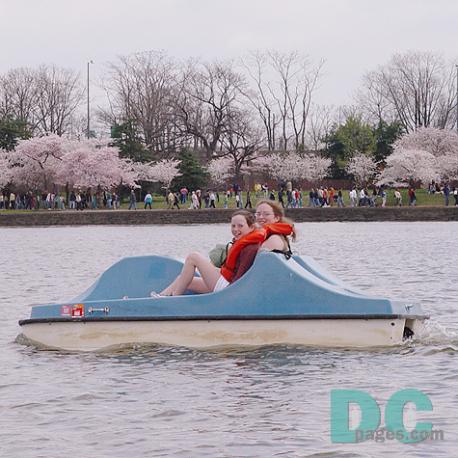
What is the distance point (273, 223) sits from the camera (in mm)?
11352

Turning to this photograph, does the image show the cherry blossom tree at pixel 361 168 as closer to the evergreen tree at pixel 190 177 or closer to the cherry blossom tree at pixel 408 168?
the cherry blossom tree at pixel 408 168

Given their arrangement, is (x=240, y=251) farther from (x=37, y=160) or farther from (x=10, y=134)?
(x=10, y=134)

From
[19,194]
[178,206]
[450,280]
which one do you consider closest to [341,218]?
[178,206]

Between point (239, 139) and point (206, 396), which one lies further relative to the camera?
point (239, 139)

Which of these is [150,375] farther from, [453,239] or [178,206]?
[178,206]

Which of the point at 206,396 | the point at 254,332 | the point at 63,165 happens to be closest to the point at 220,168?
the point at 63,165

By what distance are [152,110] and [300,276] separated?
75945 mm


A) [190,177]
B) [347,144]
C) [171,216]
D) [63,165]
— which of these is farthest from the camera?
[347,144]

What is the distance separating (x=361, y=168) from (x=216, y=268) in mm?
67172

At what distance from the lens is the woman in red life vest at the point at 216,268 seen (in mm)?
11156

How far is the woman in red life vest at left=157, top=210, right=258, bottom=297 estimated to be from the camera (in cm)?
1116

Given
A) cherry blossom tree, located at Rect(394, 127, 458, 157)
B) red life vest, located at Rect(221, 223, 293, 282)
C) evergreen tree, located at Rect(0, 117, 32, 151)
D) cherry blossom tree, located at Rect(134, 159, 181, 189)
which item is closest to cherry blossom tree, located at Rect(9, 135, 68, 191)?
evergreen tree, located at Rect(0, 117, 32, 151)

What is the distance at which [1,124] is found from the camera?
75750mm

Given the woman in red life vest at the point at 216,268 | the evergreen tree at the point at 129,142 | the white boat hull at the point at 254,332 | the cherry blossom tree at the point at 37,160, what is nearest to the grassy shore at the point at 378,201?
the evergreen tree at the point at 129,142
